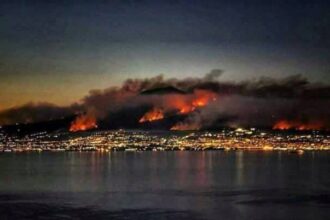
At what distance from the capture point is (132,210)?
3891 cm

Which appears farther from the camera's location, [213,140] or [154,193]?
[213,140]

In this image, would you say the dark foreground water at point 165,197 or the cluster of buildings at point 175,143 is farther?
the cluster of buildings at point 175,143

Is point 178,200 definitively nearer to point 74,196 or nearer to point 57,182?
point 74,196

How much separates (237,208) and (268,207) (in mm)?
2063

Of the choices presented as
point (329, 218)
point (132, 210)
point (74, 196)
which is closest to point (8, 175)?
point (74, 196)

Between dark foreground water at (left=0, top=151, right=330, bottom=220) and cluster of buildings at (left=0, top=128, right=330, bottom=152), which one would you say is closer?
dark foreground water at (left=0, top=151, right=330, bottom=220)

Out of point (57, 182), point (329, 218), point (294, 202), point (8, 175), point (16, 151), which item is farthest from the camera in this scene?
point (16, 151)

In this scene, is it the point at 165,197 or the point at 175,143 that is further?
the point at 175,143

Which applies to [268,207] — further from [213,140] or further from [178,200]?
[213,140]

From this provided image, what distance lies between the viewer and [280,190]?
54469 millimetres

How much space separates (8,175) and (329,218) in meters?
46.0

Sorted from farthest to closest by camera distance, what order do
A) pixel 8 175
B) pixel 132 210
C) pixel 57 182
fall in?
pixel 8 175 < pixel 57 182 < pixel 132 210

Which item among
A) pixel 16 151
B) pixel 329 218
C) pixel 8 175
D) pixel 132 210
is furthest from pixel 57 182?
pixel 16 151

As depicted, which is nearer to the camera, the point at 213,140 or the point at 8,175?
the point at 8,175
